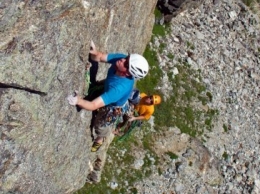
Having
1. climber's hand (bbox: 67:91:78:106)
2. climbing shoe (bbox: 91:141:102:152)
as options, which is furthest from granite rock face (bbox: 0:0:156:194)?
climbing shoe (bbox: 91:141:102:152)

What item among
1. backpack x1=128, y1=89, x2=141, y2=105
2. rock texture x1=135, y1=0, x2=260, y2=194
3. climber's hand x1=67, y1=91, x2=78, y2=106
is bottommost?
rock texture x1=135, y1=0, x2=260, y2=194

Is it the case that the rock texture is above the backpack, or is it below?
below

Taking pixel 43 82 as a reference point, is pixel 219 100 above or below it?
below

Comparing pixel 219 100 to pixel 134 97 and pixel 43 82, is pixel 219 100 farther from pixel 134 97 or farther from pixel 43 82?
pixel 43 82

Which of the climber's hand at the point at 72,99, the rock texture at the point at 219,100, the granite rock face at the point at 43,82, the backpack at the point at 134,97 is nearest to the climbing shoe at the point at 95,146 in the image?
the backpack at the point at 134,97

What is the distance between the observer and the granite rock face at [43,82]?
14.9m

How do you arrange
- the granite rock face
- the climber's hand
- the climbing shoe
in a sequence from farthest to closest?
1. the climbing shoe
2. the climber's hand
3. the granite rock face

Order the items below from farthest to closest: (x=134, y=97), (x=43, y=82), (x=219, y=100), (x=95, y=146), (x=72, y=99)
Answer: (x=219, y=100) < (x=95, y=146) < (x=134, y=97) < (x=72, y=99) < (x=43, y=82)

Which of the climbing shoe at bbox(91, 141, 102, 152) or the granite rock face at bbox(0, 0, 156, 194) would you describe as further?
the climbing shoe at bbox(91, 141, 102, 152)

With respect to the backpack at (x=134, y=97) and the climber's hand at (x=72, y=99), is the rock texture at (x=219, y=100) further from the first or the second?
the climber's hand at (x=72, y=99)

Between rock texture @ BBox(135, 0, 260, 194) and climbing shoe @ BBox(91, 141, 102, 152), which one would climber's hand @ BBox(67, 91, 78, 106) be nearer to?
climbing shoe @ BBox(91, 141, 102, 152)

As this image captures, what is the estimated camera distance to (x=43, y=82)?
611 inches

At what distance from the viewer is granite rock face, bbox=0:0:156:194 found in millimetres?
14922

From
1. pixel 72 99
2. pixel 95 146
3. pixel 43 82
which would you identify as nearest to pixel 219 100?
pixel 95 146
